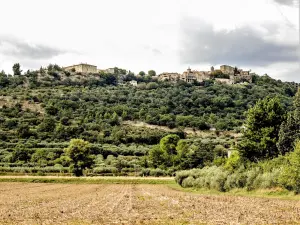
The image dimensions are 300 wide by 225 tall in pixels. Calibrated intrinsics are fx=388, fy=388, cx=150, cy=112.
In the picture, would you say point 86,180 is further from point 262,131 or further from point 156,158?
point 262,131

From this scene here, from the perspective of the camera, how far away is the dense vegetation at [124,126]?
8000 cm

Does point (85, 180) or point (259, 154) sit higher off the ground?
point (259, 154)

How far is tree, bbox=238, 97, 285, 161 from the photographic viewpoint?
5078 centimetres

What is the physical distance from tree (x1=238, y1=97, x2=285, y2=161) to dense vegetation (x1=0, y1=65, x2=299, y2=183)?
0.13 meters

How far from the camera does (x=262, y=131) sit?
51.2 metres

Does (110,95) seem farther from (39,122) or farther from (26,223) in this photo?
(26,223)

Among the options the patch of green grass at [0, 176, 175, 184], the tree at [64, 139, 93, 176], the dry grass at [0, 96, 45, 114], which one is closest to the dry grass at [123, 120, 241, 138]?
the dry grass at [0, 96, 45, 114]

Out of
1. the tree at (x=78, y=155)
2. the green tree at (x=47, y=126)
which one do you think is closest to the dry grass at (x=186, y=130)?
the green tree at (x=47, y=126)

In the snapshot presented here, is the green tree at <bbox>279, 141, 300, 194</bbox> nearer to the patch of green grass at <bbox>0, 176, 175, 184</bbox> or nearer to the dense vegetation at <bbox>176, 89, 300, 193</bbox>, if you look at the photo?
the dense vegetation at <bbox>176, 89, 300, 193</bbox>

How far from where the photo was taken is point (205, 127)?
445ft

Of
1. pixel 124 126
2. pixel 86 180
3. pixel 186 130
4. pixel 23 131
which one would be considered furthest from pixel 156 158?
pixel 186 130

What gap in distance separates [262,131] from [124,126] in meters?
84.8

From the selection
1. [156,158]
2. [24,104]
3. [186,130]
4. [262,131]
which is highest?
[24,104]

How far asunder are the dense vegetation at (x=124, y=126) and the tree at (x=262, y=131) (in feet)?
0.43
